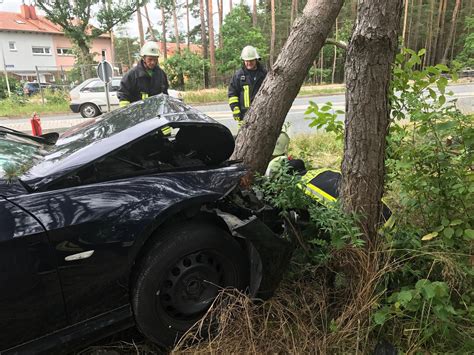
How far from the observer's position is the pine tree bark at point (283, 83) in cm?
360

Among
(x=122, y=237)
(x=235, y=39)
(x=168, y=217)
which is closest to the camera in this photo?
(x=122, y=237)

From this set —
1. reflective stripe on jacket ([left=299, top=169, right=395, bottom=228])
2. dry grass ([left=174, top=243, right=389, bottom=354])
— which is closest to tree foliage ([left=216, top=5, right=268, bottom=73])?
reflective stripe on jacket ([left=299, top=169, right=395, bottom=228])

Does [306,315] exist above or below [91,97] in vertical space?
below

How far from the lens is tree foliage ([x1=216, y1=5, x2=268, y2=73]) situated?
3067cm

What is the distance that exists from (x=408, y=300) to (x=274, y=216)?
Answer: 2.90 ft

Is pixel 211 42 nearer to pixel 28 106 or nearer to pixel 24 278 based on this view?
pixel 28 106

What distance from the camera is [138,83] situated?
5086 millimetres

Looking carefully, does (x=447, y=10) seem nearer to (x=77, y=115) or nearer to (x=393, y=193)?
(x=77, y=115)

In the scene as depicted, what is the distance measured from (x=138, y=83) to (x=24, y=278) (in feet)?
12.8

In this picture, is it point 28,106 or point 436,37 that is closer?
point 28,106

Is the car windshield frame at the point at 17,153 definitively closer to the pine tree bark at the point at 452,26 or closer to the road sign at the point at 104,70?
the road sign at the point at 104,70

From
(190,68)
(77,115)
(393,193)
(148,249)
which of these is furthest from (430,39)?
(148,249)

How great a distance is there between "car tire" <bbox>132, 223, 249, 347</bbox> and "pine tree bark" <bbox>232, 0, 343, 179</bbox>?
1.57 metres

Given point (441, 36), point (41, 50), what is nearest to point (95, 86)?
point (41, 50)
